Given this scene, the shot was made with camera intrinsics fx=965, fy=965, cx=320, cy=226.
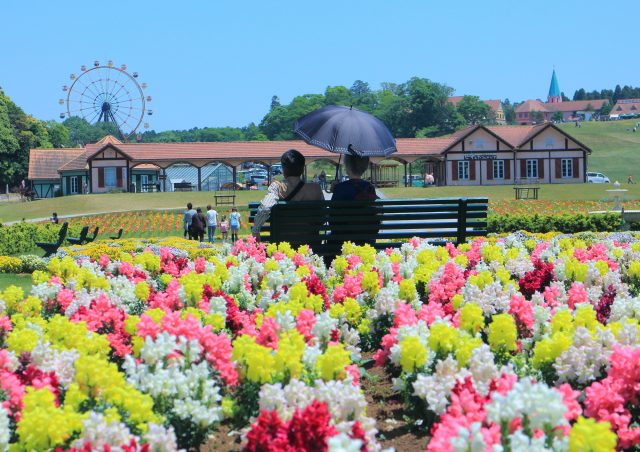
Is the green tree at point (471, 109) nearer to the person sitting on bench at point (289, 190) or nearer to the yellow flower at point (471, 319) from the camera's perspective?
the person sitting on bench at point (289, 190)

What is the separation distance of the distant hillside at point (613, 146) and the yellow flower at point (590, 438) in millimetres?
74961

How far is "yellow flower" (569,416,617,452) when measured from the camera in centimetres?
321

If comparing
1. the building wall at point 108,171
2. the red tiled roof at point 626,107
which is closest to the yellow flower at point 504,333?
the building wall at point 108,171

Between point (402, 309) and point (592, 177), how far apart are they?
64938 mm

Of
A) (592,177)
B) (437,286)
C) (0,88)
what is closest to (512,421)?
(437,286)

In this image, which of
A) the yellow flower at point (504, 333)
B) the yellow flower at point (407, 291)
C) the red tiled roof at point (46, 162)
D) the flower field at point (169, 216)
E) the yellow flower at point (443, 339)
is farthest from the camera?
the red tiled roof at point (46, 162)

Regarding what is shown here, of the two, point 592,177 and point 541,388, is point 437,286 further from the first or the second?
point 592,177

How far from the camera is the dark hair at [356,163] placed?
10.3 m

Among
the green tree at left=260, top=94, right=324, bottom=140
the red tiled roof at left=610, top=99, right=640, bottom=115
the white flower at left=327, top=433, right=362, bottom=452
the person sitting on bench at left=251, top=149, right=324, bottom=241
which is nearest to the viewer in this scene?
the white flower at left=327, top=433, right=362, bottom=452

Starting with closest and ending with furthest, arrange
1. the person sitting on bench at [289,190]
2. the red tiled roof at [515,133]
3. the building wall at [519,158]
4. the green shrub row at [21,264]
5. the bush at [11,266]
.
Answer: the person sitting on bench at [289,190]
the green shrub row at [21,264]
the bush at [11,266]
the building wall at [519,158]
the red tiled roof at [515,133]

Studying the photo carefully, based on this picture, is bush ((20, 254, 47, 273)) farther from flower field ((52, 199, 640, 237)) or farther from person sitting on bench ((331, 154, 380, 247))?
flower field ((52, 199, 640, 237))

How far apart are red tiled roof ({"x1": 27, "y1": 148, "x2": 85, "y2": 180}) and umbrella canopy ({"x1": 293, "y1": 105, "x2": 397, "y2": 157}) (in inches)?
2428

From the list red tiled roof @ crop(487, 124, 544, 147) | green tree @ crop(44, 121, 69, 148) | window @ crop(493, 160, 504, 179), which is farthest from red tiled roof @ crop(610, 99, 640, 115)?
window @ crop(493, 160, 504, 179)

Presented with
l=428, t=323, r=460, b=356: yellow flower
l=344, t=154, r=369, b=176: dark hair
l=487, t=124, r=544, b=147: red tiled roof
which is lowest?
l=428, t=323, r=460, b=356: yellow flower
